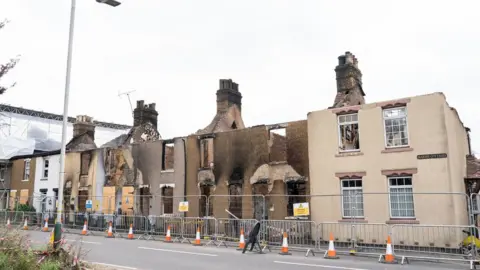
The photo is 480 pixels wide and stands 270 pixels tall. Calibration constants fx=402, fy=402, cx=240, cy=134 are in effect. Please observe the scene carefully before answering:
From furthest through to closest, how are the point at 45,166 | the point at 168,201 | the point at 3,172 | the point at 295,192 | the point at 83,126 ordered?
the point at 3,172 < the point at 83,126 < the point at 45,166 < the point at 168,201 < the point at 295,192

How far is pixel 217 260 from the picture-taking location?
13.6m

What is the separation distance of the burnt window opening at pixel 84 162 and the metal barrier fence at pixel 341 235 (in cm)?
958

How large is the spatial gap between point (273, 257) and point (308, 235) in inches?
158

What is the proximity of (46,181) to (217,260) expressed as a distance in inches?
1017

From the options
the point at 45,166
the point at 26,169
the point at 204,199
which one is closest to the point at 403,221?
the point at 204,199

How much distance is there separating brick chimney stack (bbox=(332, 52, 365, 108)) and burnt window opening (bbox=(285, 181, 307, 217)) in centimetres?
539

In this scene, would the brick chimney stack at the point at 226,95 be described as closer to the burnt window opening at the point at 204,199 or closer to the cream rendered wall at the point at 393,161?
the burnt window opening at the point at 204,199

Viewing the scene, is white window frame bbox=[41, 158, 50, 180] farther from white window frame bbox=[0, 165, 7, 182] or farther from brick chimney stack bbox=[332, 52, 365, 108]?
brick chimney stack bbox=[332, 52, 365, 108]

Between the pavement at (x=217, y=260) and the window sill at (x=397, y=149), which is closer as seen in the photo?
the pavement at (x=217, y=260)

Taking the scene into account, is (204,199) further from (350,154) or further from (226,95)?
(350,154)

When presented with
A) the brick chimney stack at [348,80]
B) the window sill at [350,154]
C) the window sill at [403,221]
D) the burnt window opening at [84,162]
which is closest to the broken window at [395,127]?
the window sill at [350,154]

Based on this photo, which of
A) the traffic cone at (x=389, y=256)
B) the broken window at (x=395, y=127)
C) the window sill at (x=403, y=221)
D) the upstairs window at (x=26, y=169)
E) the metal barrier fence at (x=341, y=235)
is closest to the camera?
the traffic cone at (x=389, y=256)

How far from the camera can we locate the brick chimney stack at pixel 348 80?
23.2m

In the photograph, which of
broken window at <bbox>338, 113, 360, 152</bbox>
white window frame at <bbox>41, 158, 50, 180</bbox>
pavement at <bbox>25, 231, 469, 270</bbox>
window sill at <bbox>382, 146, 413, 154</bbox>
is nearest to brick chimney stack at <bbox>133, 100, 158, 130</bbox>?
white window frame at <bbox>41, 158, 50, 180</bbox>
